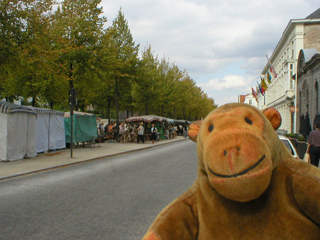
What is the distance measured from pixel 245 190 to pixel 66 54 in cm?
1957

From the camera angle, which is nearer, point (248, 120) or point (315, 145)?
point (248, 120)

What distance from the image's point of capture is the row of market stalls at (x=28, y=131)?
13.8 m

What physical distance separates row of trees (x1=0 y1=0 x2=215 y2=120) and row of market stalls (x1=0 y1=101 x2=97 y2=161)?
6.83ft

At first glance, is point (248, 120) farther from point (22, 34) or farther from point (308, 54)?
point (308, 54)

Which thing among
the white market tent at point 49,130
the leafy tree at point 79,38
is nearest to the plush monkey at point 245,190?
the white market tent at point 49,130

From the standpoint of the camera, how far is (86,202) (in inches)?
259

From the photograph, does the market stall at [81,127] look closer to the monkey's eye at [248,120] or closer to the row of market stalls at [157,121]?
the row of market stalls at [157,121]

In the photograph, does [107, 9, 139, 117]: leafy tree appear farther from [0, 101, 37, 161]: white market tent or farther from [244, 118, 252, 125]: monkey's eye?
[244, 118, 252, 125]: monkey's eye

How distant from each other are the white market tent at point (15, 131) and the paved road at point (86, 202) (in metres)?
3.80

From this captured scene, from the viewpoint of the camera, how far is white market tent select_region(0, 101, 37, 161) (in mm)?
13703

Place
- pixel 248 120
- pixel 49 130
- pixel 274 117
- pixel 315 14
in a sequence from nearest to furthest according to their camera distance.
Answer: pixel 248 120, pixel 274 117, pixel 49 130, pixel 315 14

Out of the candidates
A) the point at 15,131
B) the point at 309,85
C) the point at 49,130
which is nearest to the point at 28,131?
the point at 15,131

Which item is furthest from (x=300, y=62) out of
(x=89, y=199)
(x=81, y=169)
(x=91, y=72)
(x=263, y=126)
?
(x=263, y=126)

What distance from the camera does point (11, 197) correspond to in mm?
7281
